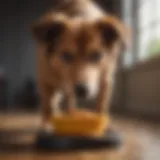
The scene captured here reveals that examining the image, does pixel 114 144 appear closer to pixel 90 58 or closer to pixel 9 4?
pixel 90 58

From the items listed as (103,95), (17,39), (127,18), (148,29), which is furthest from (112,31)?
(17,39)

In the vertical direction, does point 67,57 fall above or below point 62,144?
above

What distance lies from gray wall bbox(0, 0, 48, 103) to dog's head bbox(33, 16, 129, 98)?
348 centimetres

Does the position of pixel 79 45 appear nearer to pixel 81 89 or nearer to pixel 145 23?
pixel 81 89

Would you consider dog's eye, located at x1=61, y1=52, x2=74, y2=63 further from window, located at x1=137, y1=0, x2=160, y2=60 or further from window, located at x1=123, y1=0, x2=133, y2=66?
window, located at x1=123, y1=0, x2=133, y2=66

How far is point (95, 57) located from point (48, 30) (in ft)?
0.75

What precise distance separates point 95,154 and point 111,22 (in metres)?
0.68

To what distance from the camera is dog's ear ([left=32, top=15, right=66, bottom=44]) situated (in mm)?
1800

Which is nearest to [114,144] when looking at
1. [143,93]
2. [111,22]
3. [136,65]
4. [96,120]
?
[96,120]

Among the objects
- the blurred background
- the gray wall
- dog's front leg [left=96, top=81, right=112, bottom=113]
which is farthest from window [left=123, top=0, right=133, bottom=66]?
dog's front leg [left=96, top=81, right=112, bottom=113]

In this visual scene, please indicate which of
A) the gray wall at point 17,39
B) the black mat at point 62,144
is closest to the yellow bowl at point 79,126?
the black mat at point 62,144

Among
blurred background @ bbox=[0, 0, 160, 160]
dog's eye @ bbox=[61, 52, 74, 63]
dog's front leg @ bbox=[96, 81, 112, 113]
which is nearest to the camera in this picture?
dog's eye @ bbox=[61, 52, 74, 63]

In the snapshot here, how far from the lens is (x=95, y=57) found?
1.86 metres

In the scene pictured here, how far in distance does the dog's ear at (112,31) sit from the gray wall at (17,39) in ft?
11.7
